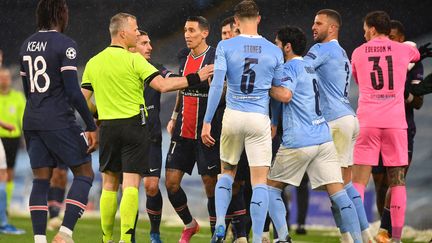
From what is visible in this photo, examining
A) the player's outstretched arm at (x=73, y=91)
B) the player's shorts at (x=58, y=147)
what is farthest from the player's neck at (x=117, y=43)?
the player's shorts at (x=58, y=147)

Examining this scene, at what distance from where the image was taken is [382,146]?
28.7 ft

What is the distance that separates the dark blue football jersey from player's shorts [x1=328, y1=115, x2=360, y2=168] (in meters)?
2.36

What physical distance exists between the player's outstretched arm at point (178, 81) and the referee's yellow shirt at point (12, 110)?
5.92 metres

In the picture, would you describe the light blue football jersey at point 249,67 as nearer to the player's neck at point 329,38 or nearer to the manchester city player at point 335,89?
the manchester city player at point 335,89

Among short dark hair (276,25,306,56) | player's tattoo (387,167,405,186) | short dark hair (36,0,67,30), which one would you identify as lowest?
player's tattoo (387,167,405,186)

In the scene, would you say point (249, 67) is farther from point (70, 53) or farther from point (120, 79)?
point (70, 53)

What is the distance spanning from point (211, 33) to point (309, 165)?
4.73 m

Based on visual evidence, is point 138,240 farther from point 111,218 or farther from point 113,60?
point 113,60

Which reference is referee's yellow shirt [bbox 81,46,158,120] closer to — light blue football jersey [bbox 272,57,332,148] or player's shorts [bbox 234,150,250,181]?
light blue football jersey [bbox 272,57,332,148]

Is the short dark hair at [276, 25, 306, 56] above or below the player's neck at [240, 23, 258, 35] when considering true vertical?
below

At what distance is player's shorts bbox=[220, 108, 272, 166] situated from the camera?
7.56 meters

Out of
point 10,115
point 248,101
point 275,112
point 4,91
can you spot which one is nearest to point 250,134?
point 248,101

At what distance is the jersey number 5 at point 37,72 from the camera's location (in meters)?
7.35

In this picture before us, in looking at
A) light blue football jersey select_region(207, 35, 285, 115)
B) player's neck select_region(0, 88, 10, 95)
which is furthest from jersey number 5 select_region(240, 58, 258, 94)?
player's neck select_region(0, 88, 10, 95)
